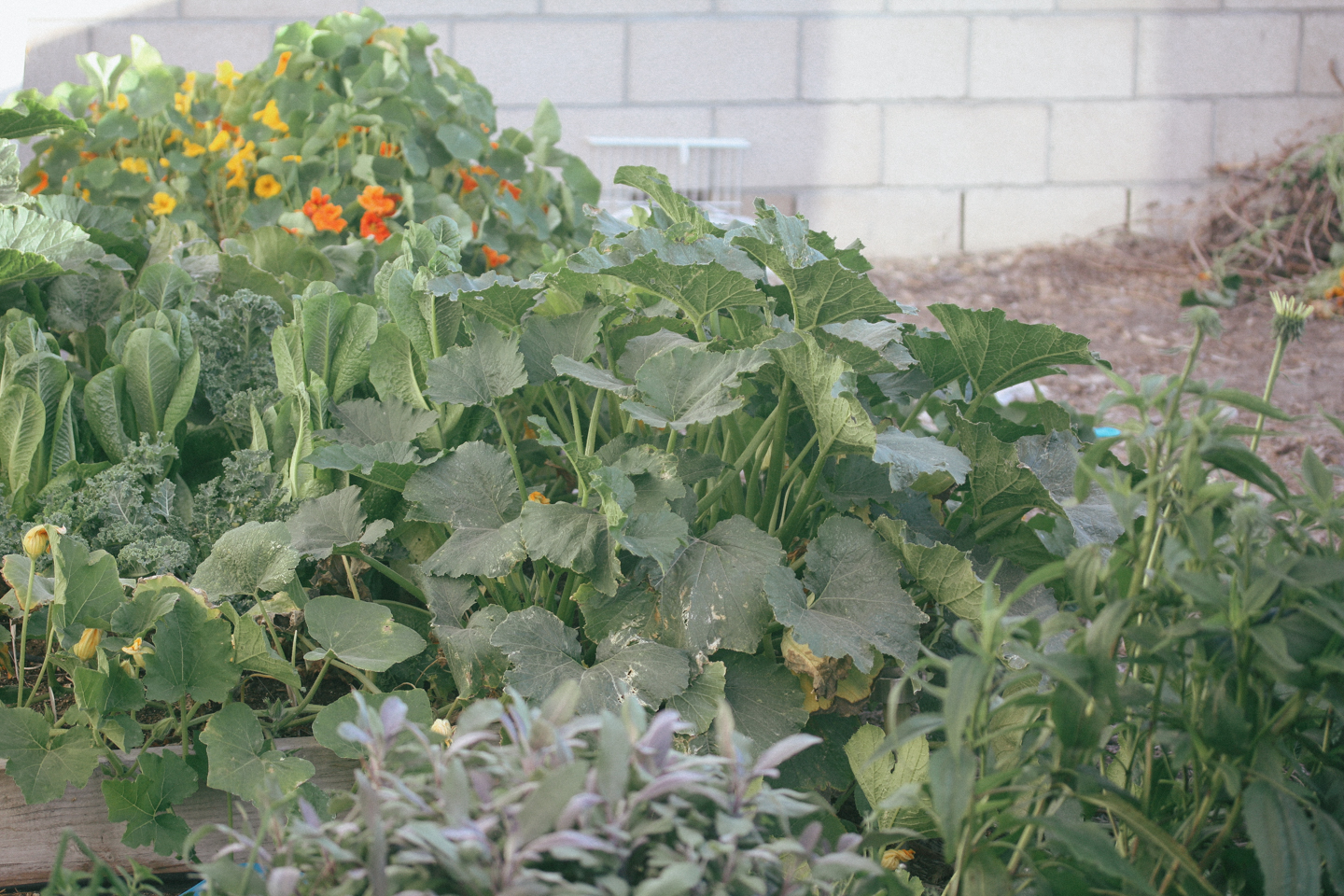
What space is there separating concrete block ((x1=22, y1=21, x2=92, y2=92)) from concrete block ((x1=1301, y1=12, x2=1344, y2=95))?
4.97 meters

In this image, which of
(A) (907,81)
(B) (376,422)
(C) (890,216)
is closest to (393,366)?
(B) (376,422)

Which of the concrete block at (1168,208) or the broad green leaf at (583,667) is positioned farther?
the concrete block at (1168,208)

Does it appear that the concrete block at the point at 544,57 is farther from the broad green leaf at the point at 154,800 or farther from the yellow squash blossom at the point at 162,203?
the broad green leaf at the point at 154,800

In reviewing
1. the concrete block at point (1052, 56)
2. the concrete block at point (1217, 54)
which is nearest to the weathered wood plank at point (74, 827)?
the concrete block at point (1052, 56)

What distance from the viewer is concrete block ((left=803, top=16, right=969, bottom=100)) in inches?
166

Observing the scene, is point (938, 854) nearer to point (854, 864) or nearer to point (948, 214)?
point (854, 864)

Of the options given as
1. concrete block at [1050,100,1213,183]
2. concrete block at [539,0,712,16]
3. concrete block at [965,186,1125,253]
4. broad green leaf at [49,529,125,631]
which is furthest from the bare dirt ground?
broad green leaf at [49,529,125,631]

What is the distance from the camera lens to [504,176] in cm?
206

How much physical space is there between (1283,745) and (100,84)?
2336mm

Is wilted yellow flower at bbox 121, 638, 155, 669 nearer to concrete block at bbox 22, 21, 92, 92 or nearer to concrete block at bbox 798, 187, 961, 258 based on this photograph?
concrete block at bbox 798, 187, 961, 258

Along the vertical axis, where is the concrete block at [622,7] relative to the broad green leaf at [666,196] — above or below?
above

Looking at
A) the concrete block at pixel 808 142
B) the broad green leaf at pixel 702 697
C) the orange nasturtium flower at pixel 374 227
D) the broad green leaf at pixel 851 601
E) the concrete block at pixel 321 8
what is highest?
the concrete block at pixel 321 8

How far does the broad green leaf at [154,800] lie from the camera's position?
87 cm

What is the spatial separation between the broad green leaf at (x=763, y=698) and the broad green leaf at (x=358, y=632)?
0.29m
